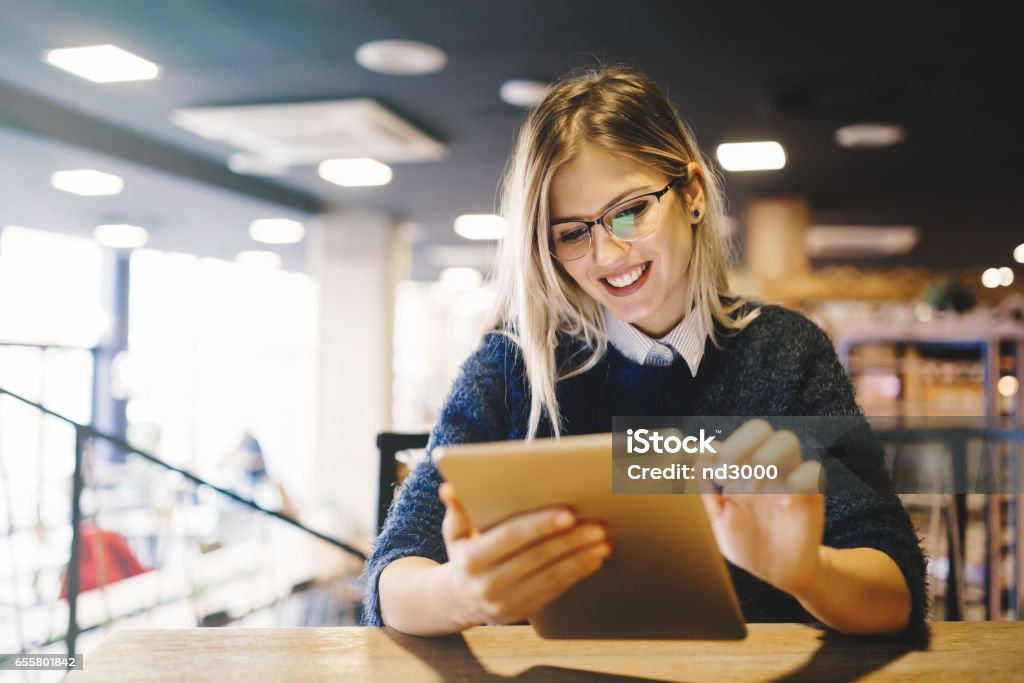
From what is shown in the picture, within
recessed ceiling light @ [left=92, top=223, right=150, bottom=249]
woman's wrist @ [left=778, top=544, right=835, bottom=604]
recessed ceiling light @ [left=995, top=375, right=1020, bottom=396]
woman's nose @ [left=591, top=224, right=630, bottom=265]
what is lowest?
woman's wrist @ [left=778, top=544, right=835, bottom=604]

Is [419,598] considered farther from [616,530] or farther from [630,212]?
[630,212]

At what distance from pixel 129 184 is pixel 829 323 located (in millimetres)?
5103

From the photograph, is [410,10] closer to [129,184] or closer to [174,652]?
[174,652]

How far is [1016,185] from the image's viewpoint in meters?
5.66

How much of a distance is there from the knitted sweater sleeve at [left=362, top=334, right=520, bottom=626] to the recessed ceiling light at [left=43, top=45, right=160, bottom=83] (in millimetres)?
2940

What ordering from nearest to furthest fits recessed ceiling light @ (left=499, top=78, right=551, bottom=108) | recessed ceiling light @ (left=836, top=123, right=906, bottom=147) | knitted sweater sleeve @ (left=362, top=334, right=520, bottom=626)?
knitted sweater sleeve @ (left=362, top=334, right=520, bottom=626) → recessed ceiling light @ (left=499, top=78, right=551, bottom=108) → recessed ceiling light @ (left=836, top=123, right=906, bottom=147)

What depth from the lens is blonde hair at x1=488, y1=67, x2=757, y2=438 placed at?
1.16 m

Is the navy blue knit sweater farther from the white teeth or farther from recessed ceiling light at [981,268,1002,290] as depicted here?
recessed ceiling light at [981,268,1002,290]

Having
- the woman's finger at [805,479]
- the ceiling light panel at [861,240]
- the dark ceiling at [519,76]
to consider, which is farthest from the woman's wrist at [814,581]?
the ceiling light panel at [861,240]

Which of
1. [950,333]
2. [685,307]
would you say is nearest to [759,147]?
[950,333]

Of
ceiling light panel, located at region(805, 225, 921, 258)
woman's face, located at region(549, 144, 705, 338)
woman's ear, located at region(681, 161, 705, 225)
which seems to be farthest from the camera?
ceiling light panel, located at region(805, 225, 921, 258)

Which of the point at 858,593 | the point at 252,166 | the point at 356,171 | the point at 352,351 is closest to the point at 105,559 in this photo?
the point at 352,351

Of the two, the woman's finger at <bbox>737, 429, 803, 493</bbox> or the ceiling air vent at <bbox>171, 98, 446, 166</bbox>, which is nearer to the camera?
the woman's finger at <bbox>737, 429, 803, 493</bbox>

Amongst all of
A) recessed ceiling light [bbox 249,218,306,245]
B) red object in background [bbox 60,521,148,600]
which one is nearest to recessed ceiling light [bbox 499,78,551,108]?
red object in background [bbox 60,521,148,600]
